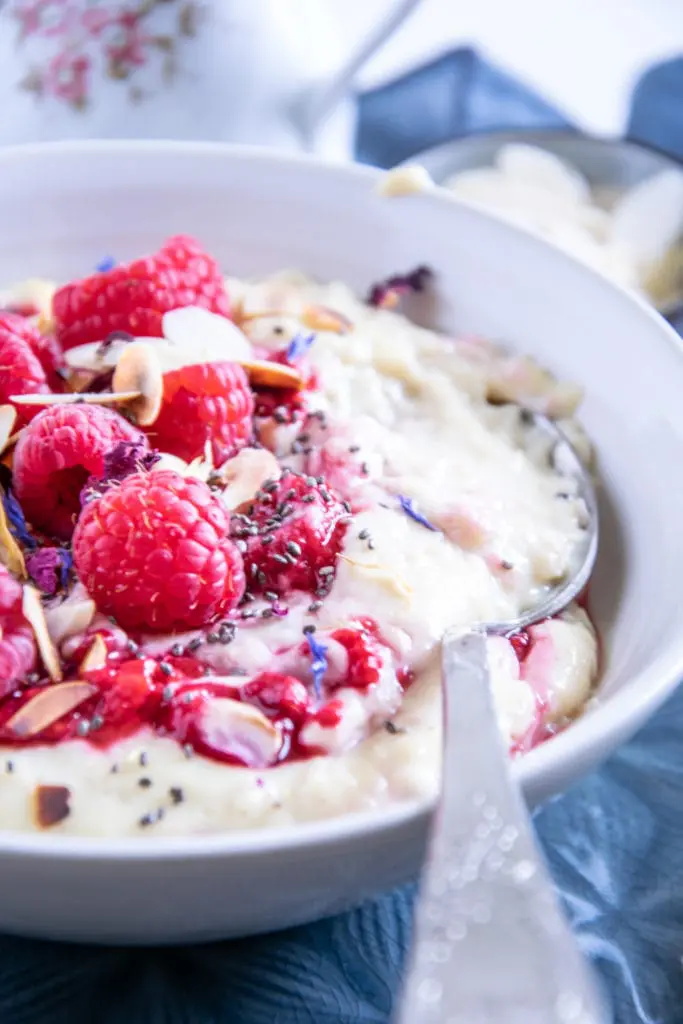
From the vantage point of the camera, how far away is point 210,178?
203cm

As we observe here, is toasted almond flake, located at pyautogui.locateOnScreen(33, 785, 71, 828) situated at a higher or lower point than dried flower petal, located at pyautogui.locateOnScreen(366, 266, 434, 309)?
lower

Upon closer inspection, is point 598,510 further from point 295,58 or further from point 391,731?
point 295,58

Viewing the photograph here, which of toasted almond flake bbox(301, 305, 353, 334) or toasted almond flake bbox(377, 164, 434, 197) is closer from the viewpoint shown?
toasted almond flake bbox(301, 305, 353, 334)

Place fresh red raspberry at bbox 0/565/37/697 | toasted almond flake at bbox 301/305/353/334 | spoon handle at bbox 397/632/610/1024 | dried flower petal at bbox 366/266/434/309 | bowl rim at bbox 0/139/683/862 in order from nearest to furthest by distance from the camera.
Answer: spoon handle at bbox 397/632/610/1024 → bowl rim at bbox 0/139/683/862 → fresh red raspberry at bbox 0/565/37/697 → toasted almond flake at bbox 301/305/353/334 → dried flower petal at bbox 366/266/434/309

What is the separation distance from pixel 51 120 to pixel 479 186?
872mm

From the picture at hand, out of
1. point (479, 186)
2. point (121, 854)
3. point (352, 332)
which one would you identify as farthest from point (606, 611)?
point (479, 186)

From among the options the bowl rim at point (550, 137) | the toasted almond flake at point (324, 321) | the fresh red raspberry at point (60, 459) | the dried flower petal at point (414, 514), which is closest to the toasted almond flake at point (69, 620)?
the fresh red raspberry at point (60, 459)

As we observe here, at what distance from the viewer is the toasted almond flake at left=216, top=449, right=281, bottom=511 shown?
1457mm

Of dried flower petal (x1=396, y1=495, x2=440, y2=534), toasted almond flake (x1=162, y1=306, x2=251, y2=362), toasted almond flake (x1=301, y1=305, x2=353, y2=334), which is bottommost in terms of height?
dried flower petal (x1=396, y1=495, x2=440, y2=534)

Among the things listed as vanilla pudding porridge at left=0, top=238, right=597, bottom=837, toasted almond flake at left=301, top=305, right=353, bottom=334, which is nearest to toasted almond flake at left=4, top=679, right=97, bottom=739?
vanilla pudding porridge at left=0, top=238, right=597, bottom=837

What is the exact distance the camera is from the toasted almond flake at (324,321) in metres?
1.81

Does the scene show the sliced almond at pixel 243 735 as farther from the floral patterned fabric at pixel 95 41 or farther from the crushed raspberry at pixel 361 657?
the floral patterned fabric at pixel 95 41

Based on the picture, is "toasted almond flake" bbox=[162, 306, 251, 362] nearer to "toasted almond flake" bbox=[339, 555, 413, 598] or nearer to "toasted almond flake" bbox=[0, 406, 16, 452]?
"toasted almond flake" bbox=[0, 406, 16, 452]

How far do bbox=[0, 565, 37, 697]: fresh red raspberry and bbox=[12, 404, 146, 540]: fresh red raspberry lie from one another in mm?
121
